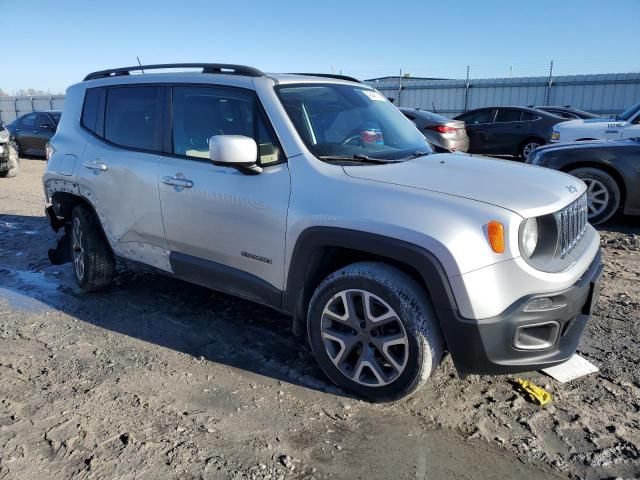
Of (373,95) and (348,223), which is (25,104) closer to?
(373,95)

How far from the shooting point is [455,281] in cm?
257

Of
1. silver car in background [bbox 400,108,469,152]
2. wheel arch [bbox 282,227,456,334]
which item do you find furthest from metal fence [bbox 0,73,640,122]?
wheel arch [bbox 282,227,456,334]

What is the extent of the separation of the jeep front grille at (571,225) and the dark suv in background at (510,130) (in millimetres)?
11351

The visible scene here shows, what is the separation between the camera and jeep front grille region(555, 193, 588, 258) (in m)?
2.88

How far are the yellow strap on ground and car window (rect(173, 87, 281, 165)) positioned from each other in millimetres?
2023

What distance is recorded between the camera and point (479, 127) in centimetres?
1457

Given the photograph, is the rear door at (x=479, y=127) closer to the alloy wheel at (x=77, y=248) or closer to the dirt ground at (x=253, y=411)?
the dirt ground at (x=253, y=411)

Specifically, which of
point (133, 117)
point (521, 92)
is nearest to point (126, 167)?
point (133, 117)

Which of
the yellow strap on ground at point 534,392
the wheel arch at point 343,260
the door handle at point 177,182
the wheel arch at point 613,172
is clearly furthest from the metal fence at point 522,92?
the wheel arch at point 343,260

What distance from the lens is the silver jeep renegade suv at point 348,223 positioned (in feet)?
8.58

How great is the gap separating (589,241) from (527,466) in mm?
1513

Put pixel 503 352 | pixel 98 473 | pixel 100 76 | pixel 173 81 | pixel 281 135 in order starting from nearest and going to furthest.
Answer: pixel 98 473
pixel 503 352
pixel 281 135
pixel 173 81
pixel 100 76

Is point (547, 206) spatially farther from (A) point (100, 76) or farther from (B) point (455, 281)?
(A) point (100, 76)

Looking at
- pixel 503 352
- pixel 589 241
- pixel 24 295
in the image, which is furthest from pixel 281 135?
pixel 24 295
